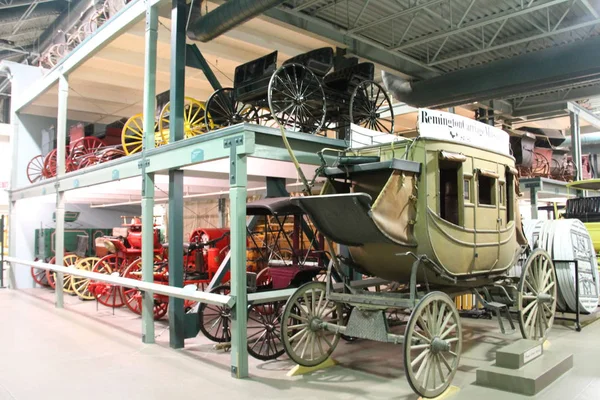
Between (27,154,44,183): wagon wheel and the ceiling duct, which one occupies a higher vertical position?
the ceiling duct

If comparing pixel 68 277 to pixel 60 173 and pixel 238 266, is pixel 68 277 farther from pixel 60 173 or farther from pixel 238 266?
pixel 238 266

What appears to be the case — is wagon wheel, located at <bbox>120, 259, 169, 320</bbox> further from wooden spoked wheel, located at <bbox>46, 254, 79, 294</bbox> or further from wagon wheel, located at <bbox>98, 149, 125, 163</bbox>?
wooden spoked wheel, located at <bbox>46, 254, 79, 294</bbox>

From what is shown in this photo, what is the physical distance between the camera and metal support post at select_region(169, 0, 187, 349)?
6605 mm

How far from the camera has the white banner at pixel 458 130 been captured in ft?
16.2

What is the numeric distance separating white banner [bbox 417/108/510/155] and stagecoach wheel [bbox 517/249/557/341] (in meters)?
1.52

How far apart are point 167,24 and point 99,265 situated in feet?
18.5

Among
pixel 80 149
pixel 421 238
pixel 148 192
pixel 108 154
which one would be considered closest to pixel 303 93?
pixel 148 192

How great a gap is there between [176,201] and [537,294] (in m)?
4.81

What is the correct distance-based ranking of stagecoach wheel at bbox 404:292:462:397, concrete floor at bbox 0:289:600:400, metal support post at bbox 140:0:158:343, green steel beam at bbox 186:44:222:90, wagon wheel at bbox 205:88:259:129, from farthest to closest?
wagon wheel at bbox 205:88:259:129 → green steel beam at bbox 186:44:222:90 → metal support post at bbox 140:0:158:343 → concrete floor at bbox 0:289:600:400 → stagecoach wheel at bbox 404:292:462:397

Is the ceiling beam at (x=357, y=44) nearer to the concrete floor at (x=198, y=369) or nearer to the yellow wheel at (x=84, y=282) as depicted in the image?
the concrete floor at (x=198, y=369)

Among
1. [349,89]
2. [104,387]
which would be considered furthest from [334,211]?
[349,89]

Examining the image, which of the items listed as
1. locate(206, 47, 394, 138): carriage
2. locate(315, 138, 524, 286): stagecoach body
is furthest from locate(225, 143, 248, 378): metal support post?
locate(206, 47, 394, 138): carriage

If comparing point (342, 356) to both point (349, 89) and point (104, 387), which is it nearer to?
point (104, 387)

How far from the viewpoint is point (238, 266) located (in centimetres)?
537
